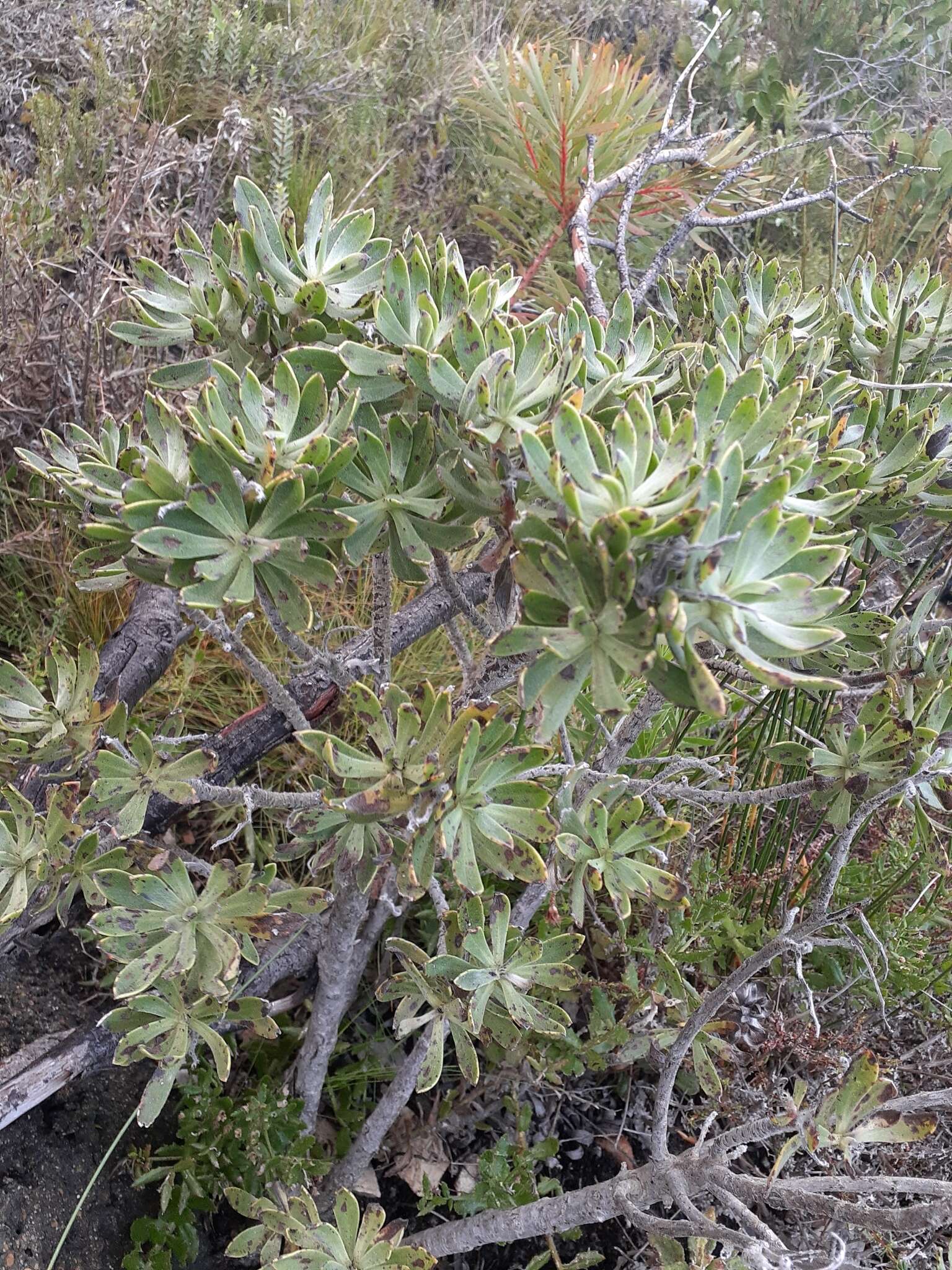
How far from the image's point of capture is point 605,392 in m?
0.92

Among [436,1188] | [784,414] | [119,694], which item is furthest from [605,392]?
[436,1188]

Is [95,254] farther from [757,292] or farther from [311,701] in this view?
[757,292]

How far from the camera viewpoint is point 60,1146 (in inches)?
59.8

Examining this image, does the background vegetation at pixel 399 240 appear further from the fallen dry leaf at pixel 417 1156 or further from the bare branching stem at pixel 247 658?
the bare branching stem at pixel 247 658

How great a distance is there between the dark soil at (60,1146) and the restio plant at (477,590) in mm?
254

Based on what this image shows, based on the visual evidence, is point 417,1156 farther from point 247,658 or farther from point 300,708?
point 247,658

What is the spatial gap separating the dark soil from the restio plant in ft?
0.83

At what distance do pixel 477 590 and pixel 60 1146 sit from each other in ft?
3.95

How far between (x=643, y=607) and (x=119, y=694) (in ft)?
3.71

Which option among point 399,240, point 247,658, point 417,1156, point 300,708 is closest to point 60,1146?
point 417,1156

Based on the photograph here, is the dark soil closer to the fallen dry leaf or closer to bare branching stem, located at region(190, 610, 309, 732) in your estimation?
the fallen dry leaf

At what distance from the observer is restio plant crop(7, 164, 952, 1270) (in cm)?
72

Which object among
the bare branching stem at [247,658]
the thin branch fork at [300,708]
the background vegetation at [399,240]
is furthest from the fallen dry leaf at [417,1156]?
the bare branching stem at [247,658]

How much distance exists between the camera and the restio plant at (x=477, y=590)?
0.72m
